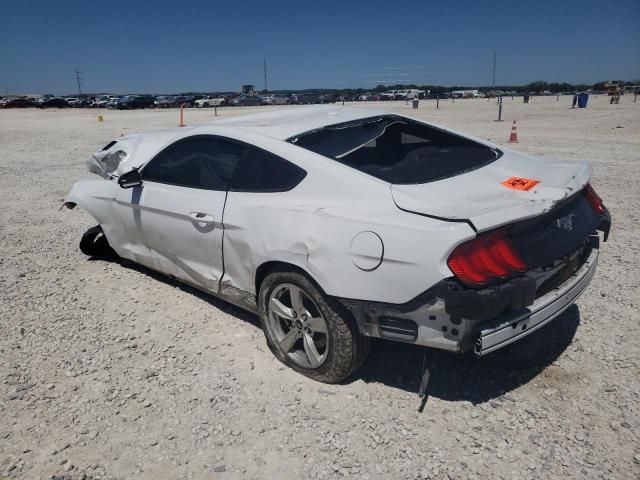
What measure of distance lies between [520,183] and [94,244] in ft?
14.2

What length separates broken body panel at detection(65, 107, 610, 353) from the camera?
7.57 feet

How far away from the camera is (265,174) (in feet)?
10.2

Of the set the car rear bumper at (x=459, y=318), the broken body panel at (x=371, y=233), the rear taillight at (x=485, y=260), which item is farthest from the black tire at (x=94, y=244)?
the rear taillight at (x=485, y=260)

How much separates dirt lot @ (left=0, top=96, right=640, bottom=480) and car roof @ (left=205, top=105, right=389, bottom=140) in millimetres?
1502

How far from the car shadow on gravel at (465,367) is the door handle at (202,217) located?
4.73 ft

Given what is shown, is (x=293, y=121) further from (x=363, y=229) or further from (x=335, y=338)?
(x=335, y=338)

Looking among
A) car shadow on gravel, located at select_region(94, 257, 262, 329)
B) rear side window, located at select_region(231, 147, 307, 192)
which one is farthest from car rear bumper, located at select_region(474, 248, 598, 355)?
car shadow on gravel, located at select_region(94, 257, 262, 329)

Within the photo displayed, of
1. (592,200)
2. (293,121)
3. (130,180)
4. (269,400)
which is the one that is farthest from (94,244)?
(592,200)

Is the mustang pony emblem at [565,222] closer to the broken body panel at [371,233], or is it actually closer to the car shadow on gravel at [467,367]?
the broken body panel at [371,233]

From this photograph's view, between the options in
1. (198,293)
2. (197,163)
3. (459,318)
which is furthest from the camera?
(198,293)

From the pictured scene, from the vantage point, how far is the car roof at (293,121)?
10.6ft

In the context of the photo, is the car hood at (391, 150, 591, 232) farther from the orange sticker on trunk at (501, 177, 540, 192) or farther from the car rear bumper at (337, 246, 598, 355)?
the car rear bumper at (337, 246, 598, 355)

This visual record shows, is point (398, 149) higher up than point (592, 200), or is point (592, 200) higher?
point (398, 149)

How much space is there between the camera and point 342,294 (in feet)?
8.35
